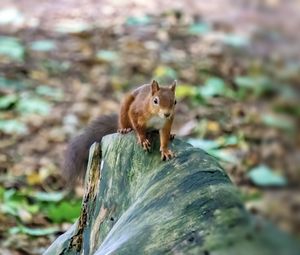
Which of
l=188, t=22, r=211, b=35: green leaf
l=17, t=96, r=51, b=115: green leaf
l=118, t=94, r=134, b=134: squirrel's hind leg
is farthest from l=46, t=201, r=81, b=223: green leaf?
l=188, t=22, r=211, b=35: green leaf

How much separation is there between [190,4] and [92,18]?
197 centimetres

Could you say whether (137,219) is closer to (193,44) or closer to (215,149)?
(215,149)

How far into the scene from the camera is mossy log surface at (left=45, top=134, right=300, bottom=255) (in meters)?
2.15

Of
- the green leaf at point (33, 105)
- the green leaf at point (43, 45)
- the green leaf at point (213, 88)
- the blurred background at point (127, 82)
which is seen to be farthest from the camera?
the green leaf at point (43, 45)

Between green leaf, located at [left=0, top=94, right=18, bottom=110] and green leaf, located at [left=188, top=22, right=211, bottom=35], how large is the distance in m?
3.62

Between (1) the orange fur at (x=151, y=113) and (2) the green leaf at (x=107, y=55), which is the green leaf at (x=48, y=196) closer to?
(1) the orange fur at (x=151, y=113)

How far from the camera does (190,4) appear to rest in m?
11.3

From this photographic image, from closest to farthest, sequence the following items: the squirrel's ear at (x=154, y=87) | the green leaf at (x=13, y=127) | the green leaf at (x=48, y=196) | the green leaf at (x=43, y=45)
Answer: the squirrel's ear at (x=154, y=87)
the green leaf at (x=48, y=196)
the green leaf at (x=13, y=127)
the green leaf at (x=43, y=45)

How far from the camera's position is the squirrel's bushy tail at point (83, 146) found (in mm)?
3400

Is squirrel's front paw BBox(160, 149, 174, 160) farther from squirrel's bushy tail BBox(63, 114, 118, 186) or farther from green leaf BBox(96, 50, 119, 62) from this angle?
green leaf BBox(96, 50, 119, 62)

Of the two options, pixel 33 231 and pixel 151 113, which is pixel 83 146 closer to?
pixel 151 113

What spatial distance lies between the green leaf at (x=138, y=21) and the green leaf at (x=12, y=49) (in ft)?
6.03

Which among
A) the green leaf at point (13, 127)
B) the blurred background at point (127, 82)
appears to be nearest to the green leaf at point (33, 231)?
the blurred background at point (127, 82)

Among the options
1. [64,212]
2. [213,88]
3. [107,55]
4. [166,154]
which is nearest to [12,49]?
[107,55]
